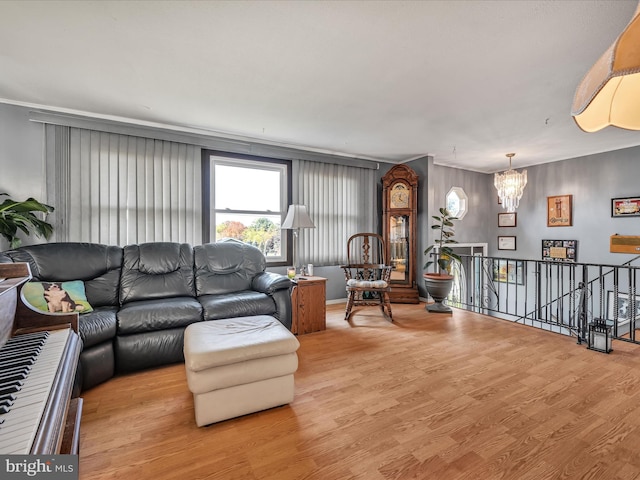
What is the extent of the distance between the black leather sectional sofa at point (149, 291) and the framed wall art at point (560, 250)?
476cm

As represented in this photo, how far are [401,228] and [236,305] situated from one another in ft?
10.1

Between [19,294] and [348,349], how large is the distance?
2.29 m

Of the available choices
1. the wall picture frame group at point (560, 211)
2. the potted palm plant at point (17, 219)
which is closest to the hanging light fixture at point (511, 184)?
the wall picture frame group at point (560, 211)

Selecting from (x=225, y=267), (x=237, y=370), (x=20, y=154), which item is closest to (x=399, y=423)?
(x=237, y=370)

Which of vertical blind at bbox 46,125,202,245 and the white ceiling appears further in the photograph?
vertical blind at bbox 46,125,202,245

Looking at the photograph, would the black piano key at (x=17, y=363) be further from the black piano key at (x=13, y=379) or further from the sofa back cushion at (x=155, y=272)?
the sofa back cushion at (x=155, y=272)

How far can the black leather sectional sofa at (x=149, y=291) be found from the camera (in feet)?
7.11

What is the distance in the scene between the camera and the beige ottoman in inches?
61.3

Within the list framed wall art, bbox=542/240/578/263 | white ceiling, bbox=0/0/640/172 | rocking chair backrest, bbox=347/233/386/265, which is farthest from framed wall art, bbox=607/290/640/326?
rocking chair backrest, bbox=347/233/386/265

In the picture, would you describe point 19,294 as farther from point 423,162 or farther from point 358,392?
point 423,162

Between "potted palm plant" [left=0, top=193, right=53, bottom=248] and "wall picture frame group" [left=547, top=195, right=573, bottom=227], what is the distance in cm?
686

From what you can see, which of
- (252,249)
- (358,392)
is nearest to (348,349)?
(358,392)

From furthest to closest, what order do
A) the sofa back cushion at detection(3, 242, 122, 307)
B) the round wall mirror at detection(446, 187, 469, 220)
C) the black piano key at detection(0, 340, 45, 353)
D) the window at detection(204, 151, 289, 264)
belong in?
the round wall mirror at detection(446, 187, 469, 220)
the window at detection(204, 151, 289, 264)
the sofa back cushion at detection(3, 242, 122, 307)
the black piano key at detection(0, 340, 45, 353)

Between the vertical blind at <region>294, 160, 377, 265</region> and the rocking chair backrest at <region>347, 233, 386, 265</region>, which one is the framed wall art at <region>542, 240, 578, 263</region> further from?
the vertical blind at <region>294, 160, 377, 265</region>
